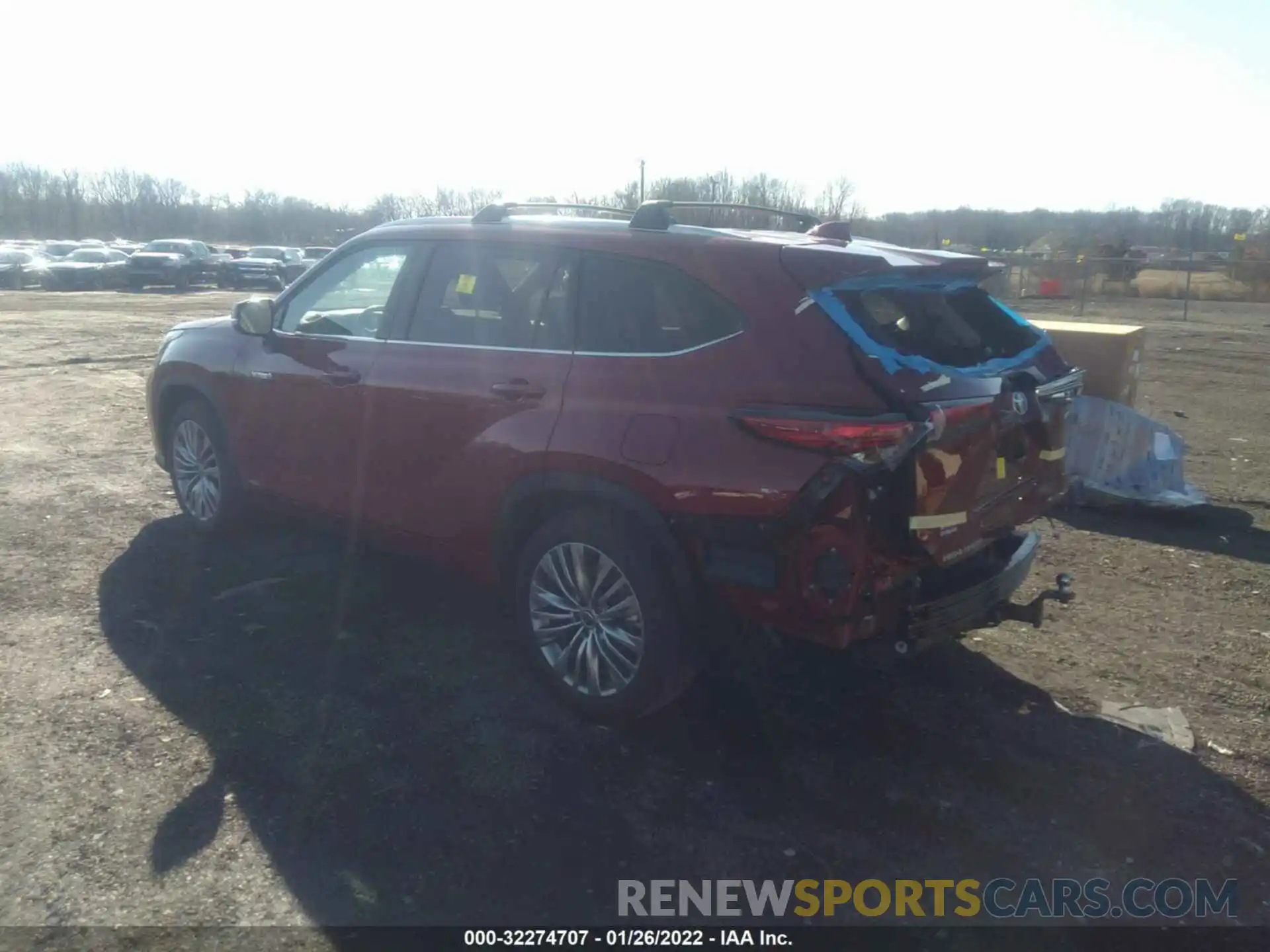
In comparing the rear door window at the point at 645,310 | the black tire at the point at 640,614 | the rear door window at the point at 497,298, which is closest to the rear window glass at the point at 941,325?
the rear door window at the point at 645,310

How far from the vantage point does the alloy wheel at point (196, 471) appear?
247 inches

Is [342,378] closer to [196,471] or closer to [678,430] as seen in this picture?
[196,471]

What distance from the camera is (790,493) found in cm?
356

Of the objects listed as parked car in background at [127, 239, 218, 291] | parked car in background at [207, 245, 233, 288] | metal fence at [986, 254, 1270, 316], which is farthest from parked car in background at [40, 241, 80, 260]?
metal fence at [986, 254, 1270, 316]

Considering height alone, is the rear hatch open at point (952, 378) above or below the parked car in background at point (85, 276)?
above

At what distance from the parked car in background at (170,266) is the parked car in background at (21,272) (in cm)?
322

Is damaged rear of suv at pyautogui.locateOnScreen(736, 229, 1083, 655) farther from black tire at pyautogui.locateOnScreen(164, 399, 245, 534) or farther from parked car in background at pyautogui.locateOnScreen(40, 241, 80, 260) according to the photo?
parked car in background at pyautogui.locateOnScreen(40, 241, 80, 260)

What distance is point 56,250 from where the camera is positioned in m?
41.6

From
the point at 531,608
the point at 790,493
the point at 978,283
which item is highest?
the point at 978,283

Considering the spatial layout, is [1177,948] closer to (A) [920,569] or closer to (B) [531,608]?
(A) [920,569]

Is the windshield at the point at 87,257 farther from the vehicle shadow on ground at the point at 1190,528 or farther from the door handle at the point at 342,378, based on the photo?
the vehicle shadow on ground at the point at 1190,528

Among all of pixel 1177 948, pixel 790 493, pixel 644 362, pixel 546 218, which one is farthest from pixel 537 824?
pixel 546 218

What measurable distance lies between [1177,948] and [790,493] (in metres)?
1.72

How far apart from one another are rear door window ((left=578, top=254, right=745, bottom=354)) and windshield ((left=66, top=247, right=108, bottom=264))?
131 ft
